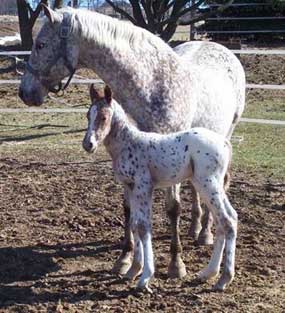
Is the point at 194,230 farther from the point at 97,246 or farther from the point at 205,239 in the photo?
the point at 97,246

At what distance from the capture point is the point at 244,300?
13.7 ft

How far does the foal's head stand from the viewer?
4.09m

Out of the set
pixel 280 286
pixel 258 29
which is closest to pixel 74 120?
pixel 280 286

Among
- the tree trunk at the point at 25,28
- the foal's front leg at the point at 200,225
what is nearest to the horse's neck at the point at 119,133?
the foal's front leg at the point at 200,225

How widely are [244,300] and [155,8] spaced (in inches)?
396

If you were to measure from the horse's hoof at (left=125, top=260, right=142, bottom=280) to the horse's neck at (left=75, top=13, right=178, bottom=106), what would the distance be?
1.09 meters

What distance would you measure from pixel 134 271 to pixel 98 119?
1112 mm

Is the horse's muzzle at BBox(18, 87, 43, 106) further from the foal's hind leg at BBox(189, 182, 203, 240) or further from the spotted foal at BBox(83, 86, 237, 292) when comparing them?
the foal's hind leg at BBox(189, 182, 203, 240)

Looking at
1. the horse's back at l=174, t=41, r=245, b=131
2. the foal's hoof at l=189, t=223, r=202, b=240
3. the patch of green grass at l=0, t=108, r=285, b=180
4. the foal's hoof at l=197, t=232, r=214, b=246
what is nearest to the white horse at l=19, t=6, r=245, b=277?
the horse's back at l=174, t=41, r=245, b=131

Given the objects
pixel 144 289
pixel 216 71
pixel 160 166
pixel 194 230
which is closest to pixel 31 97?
pixel 160 166

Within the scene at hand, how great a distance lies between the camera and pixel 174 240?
4.71 m

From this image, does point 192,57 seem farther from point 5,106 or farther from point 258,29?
point 258,29

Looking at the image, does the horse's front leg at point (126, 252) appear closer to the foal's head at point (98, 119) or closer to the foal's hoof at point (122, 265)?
the foal's hoof at point (122, 265)

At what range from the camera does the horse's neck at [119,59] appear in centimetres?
458
